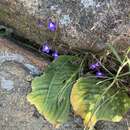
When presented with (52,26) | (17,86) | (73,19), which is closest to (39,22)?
(52,26)

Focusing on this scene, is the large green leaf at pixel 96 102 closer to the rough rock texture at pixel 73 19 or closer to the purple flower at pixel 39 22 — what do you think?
the rough rock texture at pixel 73 19

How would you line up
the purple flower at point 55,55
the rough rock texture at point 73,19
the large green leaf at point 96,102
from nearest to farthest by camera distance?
the large green leaf at point 96,102, the rough rock texture at point 73,19, the purple flower at point 55,55

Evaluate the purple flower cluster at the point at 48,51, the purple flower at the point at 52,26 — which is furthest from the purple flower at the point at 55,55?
the purple flower at the point at 52,26

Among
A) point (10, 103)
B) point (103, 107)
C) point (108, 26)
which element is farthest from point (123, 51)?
point (10, 103)

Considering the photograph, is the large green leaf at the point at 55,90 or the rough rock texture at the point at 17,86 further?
the rough rock texture at the point at 17,86

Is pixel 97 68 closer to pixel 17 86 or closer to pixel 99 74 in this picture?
pixel 99 74

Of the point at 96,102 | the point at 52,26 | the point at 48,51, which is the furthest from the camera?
the point at 48,51
